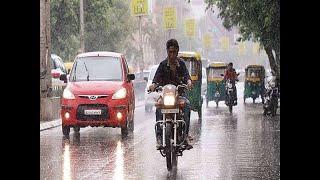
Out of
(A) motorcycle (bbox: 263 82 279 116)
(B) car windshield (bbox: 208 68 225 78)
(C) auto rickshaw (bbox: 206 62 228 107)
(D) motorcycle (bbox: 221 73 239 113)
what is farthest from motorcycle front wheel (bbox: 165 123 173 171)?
(B) car windshield (bbox: 208 68 225 78)

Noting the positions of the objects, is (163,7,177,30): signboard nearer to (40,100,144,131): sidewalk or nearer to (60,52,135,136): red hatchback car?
(40,100,144,131): sidewalk

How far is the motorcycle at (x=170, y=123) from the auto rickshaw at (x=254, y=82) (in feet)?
110

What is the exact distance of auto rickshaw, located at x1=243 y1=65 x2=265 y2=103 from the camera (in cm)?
4597

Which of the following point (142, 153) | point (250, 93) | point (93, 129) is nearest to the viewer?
point (142, 153)

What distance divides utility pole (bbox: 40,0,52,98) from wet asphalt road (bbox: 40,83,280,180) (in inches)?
105

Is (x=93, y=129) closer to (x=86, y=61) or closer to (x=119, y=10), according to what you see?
(x=86, y=61)

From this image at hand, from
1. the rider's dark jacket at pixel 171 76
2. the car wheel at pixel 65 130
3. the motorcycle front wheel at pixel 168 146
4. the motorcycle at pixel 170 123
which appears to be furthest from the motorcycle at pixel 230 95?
the motorcycle front wheel at pixel 168 146

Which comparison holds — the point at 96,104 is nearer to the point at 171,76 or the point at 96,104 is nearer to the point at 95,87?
the point at 95,87

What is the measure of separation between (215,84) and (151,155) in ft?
82.4

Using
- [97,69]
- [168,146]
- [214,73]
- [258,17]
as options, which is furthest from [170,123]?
[214,73]

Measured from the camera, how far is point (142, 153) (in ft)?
50.5

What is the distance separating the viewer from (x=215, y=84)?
40094 millimetres
